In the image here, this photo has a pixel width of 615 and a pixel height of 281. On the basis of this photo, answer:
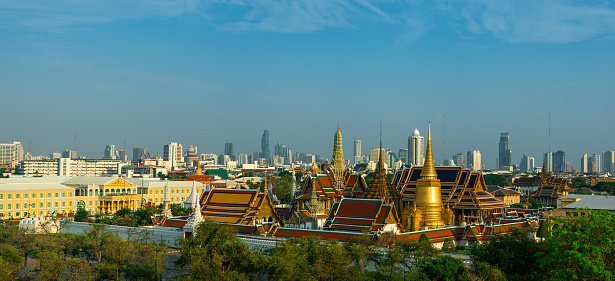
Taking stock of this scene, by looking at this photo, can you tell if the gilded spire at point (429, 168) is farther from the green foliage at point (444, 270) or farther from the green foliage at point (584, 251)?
the green foliage at point (584, 251)

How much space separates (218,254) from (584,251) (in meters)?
20.3

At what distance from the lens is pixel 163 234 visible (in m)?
64.8

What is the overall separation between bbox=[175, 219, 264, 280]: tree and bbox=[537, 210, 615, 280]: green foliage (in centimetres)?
1661

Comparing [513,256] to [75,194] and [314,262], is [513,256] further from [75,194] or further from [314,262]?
[75,194]

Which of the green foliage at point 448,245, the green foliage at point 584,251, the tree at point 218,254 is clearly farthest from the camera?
the green foliage at point 448,245

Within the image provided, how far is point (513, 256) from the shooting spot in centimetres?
3769

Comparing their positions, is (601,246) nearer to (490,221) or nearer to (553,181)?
(490,221)

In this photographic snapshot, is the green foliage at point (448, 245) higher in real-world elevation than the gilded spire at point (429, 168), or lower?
lower

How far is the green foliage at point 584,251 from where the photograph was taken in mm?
31031

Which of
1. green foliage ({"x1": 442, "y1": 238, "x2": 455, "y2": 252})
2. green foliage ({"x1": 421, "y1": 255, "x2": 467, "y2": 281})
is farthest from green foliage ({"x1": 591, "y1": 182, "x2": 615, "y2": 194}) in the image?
green foliage ({"x1": 421, "y1": 255, "x2": 467, "y2": 281})

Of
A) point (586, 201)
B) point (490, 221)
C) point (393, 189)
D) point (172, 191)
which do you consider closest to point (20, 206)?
point (172, 191)

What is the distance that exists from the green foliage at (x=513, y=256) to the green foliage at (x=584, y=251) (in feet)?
7.38

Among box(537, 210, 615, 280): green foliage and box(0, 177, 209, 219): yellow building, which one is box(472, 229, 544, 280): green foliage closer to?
box(537, 210, 615, 280): green foliage

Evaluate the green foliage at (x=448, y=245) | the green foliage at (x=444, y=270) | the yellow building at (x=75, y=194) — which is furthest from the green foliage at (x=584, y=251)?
the yellow building at (x=75, y=194)
